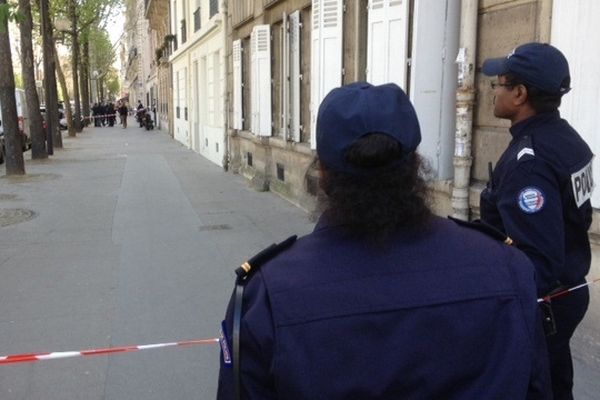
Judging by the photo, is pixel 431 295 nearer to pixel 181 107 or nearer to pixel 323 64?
pixel 323 64

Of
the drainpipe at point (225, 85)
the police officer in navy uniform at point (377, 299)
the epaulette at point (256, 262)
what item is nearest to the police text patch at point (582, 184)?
the police officer in navy uniform at point (377, 299)

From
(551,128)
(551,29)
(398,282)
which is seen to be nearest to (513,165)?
(551,128)

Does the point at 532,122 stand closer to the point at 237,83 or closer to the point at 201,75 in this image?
the point at 237,83

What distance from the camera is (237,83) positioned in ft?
46.1

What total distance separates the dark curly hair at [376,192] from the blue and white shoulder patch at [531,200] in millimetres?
879

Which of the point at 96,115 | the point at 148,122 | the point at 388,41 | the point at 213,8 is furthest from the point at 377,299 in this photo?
the point at 96,115

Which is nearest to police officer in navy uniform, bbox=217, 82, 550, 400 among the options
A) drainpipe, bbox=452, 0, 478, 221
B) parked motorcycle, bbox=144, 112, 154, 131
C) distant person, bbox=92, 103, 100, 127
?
drainpipe, bbox=452, 0, 478, 221

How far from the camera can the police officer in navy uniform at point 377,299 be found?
1.26m

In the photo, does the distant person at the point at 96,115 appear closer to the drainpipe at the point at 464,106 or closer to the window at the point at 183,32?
the window at the point at 183,32

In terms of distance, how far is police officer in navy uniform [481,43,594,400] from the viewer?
2.15m

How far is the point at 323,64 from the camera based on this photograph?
26.8 ft

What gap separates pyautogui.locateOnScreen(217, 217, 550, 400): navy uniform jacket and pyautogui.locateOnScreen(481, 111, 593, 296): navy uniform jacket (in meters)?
0.81

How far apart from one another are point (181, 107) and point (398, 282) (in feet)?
86.7

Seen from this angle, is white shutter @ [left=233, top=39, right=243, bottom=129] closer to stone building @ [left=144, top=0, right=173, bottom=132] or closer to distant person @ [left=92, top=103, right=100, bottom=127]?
stone building @ [left=144, top=0, right=173, bottom=132]
